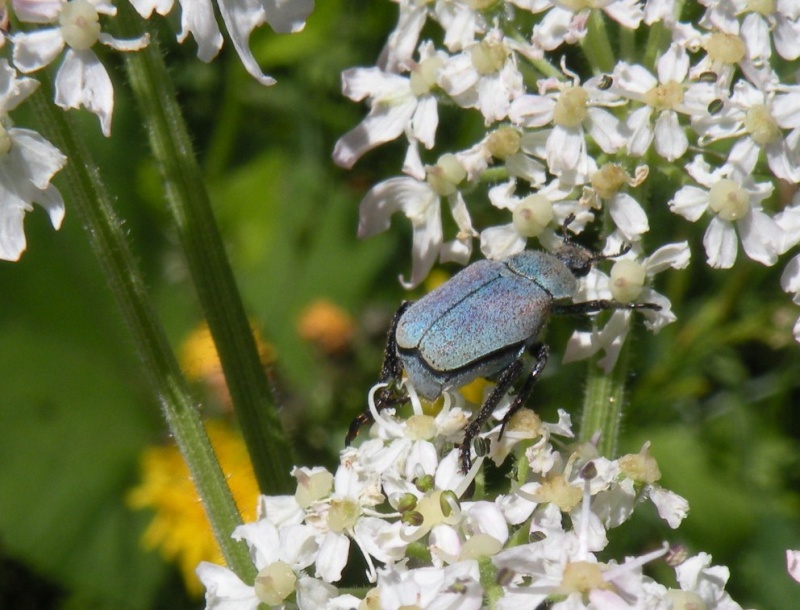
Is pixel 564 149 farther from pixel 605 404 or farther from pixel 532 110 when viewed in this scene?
Result: pixel 605 404

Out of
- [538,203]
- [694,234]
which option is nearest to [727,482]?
[694,234]

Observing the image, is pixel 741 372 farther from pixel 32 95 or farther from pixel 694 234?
pixel 32 95

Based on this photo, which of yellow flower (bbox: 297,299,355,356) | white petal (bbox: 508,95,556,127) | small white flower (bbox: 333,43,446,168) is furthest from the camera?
yellow flower (bbox: 297,299,355,356)

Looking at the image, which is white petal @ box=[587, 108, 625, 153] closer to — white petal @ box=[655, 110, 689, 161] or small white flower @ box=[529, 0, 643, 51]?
white petal @ box=[655, 110, 689, 161]

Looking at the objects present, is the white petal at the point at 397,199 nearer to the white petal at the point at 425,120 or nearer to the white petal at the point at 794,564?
the white petal at the point at 425,120

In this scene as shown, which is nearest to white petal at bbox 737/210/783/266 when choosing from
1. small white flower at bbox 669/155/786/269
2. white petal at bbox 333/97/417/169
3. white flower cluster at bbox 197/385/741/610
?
small white flower at bbox 669/155/786/269
